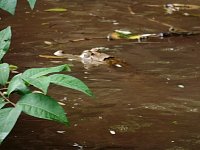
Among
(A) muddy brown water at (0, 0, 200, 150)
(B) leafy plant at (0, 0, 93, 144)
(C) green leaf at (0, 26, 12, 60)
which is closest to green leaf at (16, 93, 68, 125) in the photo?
(B) leafy plant at (0, 0, 93, 144)

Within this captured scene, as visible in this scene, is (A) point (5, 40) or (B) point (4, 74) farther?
(A) point (5, 40)

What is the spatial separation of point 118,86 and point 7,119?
60.5 inches

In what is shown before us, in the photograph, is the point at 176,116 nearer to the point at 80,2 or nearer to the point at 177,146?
the point at 177,146

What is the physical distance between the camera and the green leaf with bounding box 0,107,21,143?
987 mm

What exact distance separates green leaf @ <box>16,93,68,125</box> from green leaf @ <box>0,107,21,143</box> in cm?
2

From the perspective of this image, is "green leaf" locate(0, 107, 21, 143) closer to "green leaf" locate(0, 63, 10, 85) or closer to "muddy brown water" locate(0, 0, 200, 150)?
"green leaf" locate(0, 63, 10, 85)

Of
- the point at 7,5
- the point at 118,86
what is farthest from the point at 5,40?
the point at 118,86

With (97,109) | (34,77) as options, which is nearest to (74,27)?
(97,109)

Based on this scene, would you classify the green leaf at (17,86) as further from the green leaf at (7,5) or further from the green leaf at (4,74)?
the green leaf at (7,5)

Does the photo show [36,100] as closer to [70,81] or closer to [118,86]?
[70,81]

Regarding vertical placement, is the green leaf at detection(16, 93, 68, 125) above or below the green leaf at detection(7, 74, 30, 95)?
below

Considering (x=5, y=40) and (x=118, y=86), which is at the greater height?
(x=5, y=40)

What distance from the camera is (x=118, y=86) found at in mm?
2506

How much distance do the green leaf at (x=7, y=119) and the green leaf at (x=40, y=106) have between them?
22 mm
